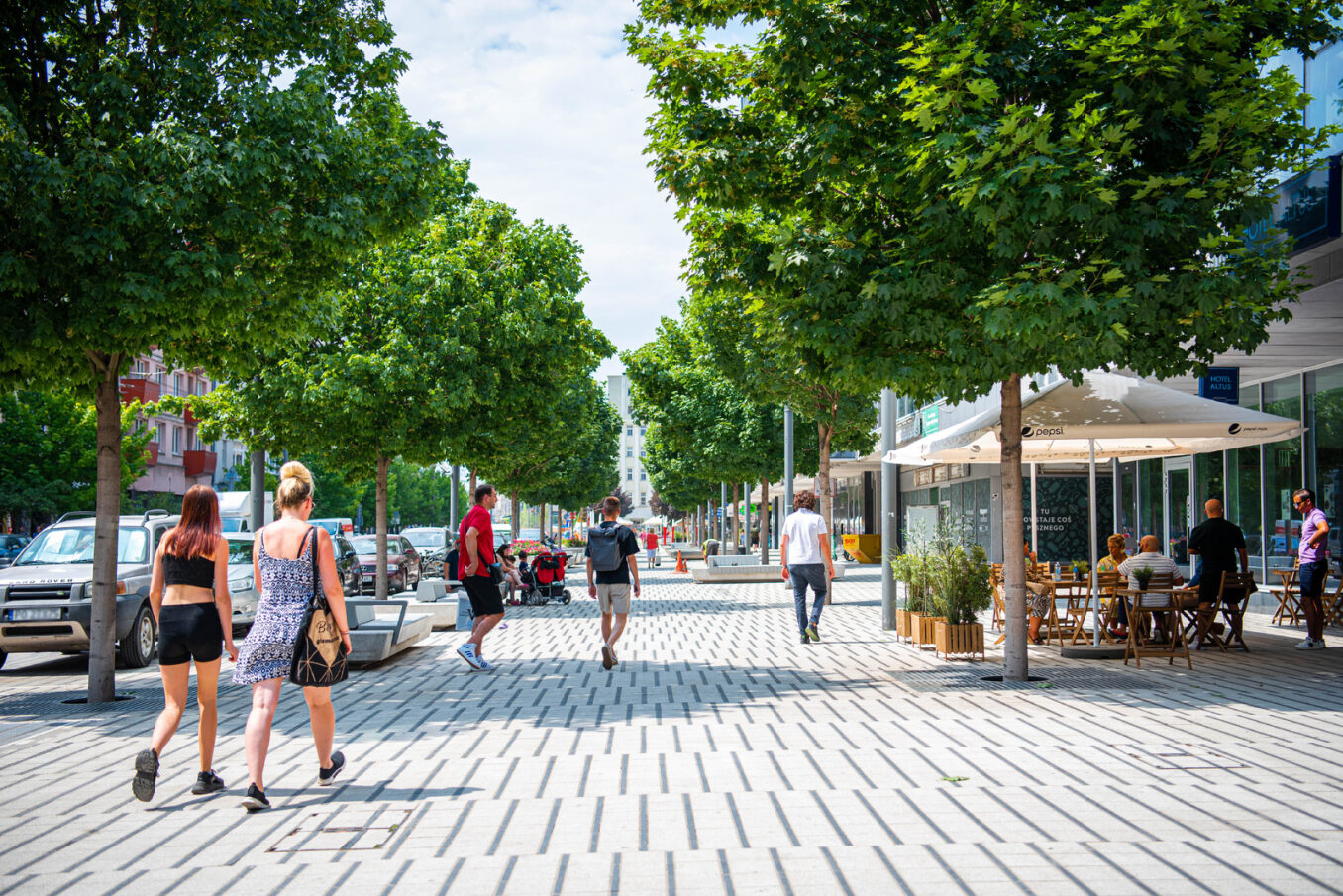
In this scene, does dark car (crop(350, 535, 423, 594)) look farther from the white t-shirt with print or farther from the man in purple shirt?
the man in purple shirt

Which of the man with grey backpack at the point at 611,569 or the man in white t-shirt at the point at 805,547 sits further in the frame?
the man in white t-shirt at the point at 805,547

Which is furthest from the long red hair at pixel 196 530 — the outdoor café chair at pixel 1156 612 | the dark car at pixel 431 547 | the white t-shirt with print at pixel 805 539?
the dark car at pixel 431 547

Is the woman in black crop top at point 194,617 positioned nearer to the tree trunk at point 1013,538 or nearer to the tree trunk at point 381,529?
the tree trunk at point 1013,538

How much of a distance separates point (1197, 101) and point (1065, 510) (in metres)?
21.6

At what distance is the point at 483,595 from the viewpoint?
470 inches

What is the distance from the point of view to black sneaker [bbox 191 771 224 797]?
6223 mm

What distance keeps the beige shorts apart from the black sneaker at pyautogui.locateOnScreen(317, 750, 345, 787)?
523 cm

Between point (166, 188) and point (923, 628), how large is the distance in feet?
29.0

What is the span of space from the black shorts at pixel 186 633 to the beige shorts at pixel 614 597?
5.60 meters

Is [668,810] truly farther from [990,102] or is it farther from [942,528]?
[942,528]

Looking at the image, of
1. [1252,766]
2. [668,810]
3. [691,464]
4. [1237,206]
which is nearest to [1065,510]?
[691,464]

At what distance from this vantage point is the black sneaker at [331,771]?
20.8 feet

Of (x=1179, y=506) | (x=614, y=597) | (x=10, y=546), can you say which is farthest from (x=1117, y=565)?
(x=10, y=546)

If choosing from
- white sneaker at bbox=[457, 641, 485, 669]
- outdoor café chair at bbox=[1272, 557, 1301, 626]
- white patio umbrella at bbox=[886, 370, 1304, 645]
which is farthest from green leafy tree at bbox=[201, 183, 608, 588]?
outdoor café chair at bbox=[1272, 557, 1301, 626]
